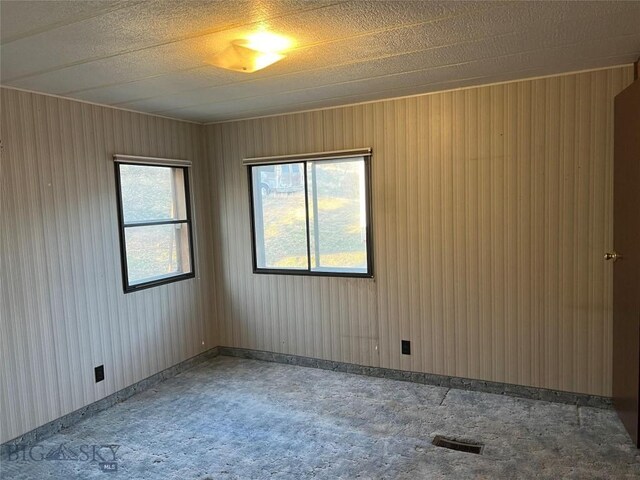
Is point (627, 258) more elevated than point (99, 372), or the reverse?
point (627, 258)

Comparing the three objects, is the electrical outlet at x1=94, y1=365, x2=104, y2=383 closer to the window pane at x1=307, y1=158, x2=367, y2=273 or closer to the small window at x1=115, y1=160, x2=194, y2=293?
the small window at x1=115, y1=160, x2=194, y2=293

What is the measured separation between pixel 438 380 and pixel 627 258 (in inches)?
65.3

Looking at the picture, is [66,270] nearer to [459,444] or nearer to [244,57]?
[244,57]

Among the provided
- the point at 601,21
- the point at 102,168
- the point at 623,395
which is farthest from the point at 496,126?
the point at 102,168

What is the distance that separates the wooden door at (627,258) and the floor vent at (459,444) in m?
0.87

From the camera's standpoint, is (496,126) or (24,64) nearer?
(24,64)

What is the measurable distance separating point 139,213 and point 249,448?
207 cm

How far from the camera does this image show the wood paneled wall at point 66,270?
293cm

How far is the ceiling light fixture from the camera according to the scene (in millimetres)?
2225

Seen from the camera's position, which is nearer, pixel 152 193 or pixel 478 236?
pixel 478 236

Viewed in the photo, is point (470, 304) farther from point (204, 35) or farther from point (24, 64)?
point (24, 64)

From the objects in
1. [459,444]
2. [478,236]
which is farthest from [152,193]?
[459,444]

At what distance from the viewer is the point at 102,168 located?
3535mm

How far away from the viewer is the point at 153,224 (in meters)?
3.97
